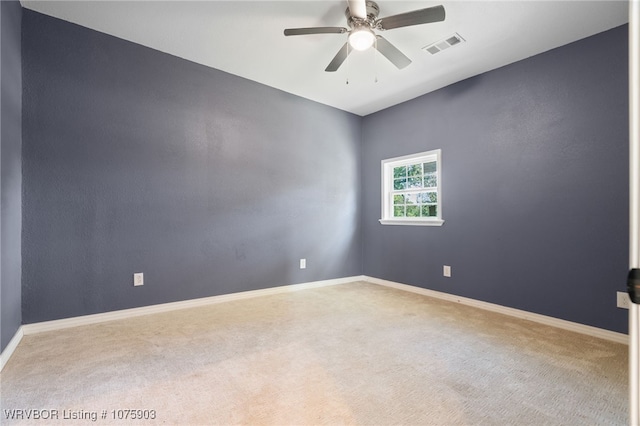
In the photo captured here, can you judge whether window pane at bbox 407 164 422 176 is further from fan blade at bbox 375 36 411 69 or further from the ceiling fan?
the ceiling fan

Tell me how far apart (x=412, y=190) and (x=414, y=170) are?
0.28 metres

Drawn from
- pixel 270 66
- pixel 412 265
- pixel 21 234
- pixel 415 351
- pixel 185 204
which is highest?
pixel 270 66

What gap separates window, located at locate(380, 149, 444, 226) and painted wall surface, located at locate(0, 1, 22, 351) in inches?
152

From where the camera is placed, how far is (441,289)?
3629mm

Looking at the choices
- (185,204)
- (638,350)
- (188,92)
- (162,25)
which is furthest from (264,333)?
(162,25)

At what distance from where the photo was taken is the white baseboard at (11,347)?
1.92 meters

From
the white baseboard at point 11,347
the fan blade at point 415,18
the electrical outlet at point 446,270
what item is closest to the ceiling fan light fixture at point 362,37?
the fan blade at point 415,18

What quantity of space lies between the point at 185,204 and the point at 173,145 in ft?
2.06

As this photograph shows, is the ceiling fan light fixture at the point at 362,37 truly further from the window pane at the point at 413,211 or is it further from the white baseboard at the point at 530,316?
the white baseboard at the point at 530,316

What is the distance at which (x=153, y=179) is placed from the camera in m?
3.01

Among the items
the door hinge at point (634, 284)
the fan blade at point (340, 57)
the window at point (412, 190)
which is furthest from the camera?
the window at point (412, 190)

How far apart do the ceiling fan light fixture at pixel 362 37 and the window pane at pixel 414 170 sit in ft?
7.00

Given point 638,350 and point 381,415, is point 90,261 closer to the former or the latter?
point 381,415

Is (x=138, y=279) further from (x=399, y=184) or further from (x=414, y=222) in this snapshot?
(x=399, y=184)
